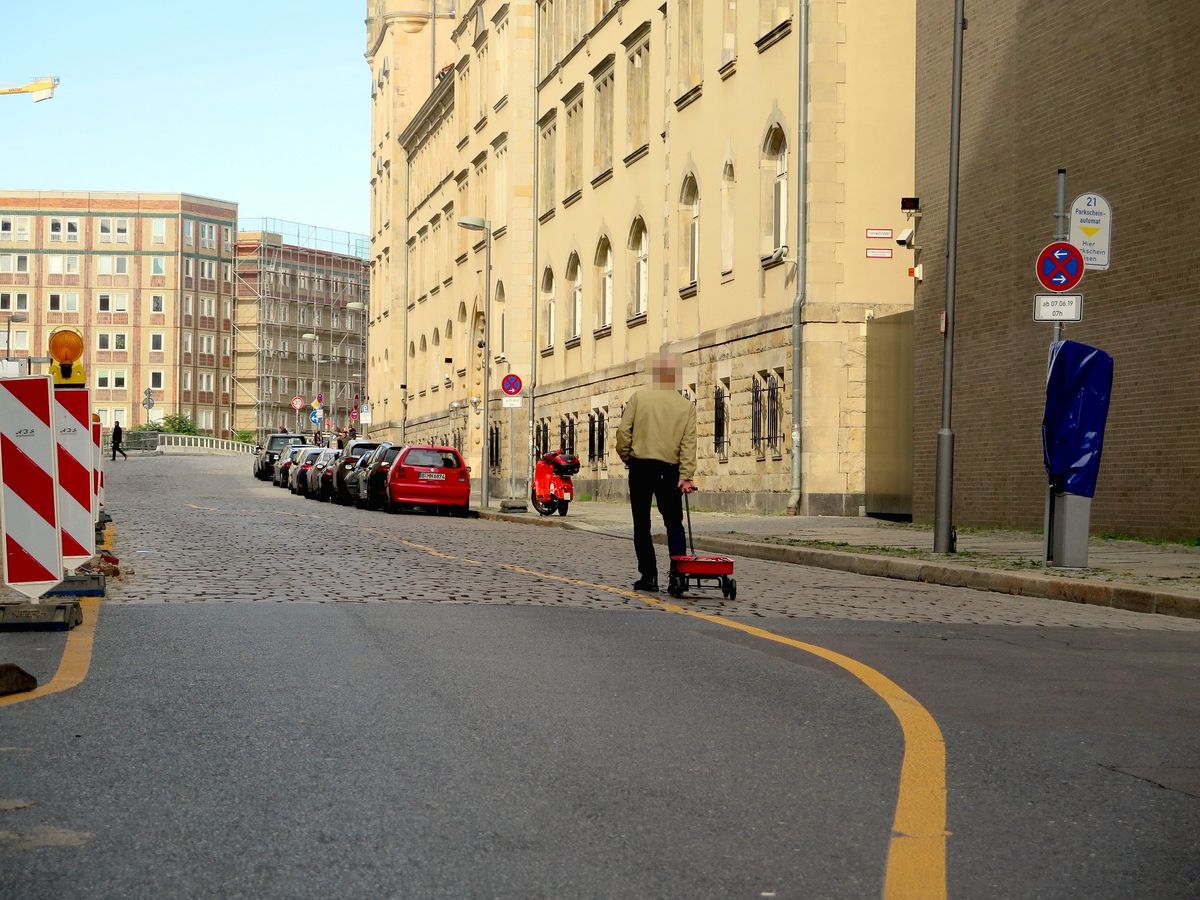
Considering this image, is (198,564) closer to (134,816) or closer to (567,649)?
(567,649)

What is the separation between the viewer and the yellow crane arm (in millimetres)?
91500

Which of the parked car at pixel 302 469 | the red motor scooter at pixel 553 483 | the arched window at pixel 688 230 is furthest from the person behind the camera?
the parked car at pixel 302 469

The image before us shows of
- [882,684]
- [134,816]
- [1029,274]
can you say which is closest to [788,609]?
[882,684]

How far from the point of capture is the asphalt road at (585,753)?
175 inches

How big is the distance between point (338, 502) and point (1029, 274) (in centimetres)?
2314

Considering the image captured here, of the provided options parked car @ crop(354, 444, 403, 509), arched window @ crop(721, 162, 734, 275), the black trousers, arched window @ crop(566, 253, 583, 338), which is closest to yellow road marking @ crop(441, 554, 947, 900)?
the black trousers

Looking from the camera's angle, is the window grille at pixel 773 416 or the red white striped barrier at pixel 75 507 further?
the window grille at pixel 773 416

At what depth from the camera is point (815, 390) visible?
29.0 m

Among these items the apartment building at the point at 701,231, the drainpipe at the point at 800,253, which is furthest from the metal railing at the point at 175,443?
the drainpipe at the point at 800,253

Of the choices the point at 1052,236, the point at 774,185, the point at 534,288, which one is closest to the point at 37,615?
the point at 1052,236

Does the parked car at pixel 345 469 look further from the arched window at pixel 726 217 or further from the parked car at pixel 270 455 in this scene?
the parked car at pixel 270 455

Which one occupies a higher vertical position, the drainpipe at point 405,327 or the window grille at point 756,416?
the drainpipe at point 405,327

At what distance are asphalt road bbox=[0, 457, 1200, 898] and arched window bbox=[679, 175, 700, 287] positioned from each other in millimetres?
24880

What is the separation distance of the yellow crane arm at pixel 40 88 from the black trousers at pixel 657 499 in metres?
86.0
